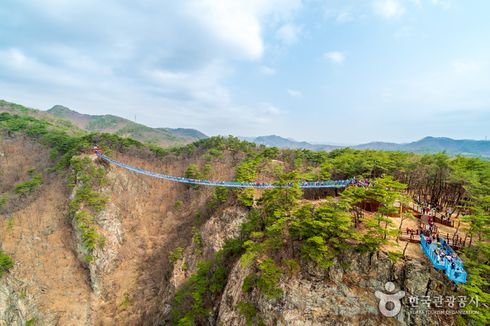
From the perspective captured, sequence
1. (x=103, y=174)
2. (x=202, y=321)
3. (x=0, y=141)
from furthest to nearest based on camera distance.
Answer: (x=0, y=141) → (x=103, y=174) → (x=202, y=321)

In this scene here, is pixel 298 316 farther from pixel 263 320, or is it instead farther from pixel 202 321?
pixel 202 321

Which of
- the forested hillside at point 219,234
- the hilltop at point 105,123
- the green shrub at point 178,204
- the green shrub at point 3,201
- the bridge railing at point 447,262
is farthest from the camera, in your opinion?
the hilltop at point 105,123

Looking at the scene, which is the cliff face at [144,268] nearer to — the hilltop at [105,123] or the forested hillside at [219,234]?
the forested hillside at [219,234]

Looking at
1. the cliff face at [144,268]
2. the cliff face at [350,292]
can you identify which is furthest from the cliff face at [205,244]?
the cliff face at [350,292]

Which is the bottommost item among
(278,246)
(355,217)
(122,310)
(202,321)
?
(122,310)

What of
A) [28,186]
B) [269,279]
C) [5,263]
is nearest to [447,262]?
[269,279]

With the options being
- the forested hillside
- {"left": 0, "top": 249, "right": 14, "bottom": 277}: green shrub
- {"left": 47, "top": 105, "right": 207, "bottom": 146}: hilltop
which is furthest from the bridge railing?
{"left": 47, "top": 105, "right": 207, "bottom": 146}: hilltop

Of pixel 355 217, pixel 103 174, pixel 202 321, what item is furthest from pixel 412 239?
pixel 103 174

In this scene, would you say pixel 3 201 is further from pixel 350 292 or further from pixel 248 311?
pixel 350 292

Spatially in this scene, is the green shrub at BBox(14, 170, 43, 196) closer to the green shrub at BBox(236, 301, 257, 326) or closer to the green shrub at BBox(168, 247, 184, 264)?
the green shrub at BBox(168, 247, 184, 264)
